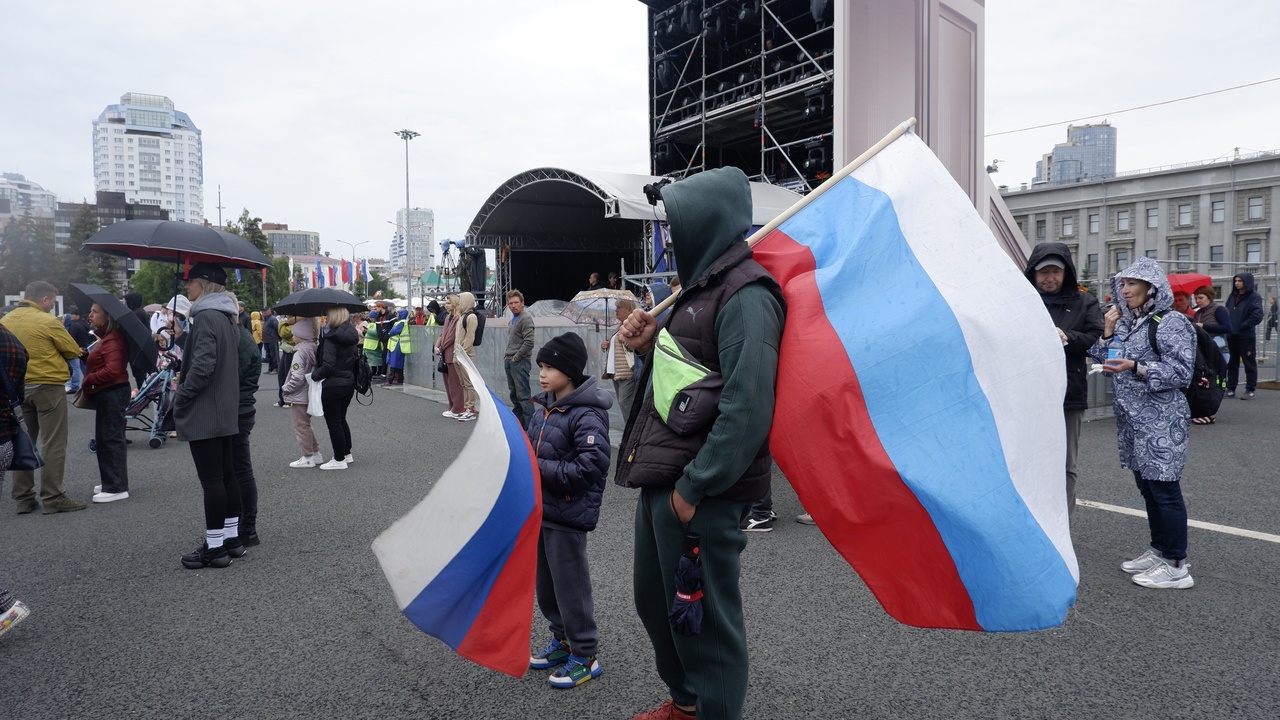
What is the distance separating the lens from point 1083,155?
77.6m

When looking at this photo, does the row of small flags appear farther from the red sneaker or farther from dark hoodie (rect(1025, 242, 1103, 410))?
the red sneaker

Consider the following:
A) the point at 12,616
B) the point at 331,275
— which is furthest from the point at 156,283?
the point at 12,616

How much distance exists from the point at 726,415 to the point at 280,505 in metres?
5.32

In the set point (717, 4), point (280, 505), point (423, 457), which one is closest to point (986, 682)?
point (280, 505)

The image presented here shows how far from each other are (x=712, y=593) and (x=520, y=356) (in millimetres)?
7678

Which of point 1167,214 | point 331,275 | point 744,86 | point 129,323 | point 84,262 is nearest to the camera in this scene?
point 129,323

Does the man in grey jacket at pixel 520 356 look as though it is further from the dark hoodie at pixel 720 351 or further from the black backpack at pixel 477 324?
the dark hoodie at pixel 720 351

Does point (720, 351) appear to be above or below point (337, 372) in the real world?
above

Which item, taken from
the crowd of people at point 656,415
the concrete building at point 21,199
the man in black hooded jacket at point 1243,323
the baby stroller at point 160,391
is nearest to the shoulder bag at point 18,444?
the crowd of people at point 656,415

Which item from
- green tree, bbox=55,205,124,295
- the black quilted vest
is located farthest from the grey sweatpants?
green tree, bbox=55,205,124,295

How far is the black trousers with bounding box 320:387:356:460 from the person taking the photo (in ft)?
25.4

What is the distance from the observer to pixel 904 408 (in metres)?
2.25

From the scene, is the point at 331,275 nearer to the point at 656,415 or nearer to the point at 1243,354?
the point at 1243,354

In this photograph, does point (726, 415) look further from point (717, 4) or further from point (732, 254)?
point (717, 4)
